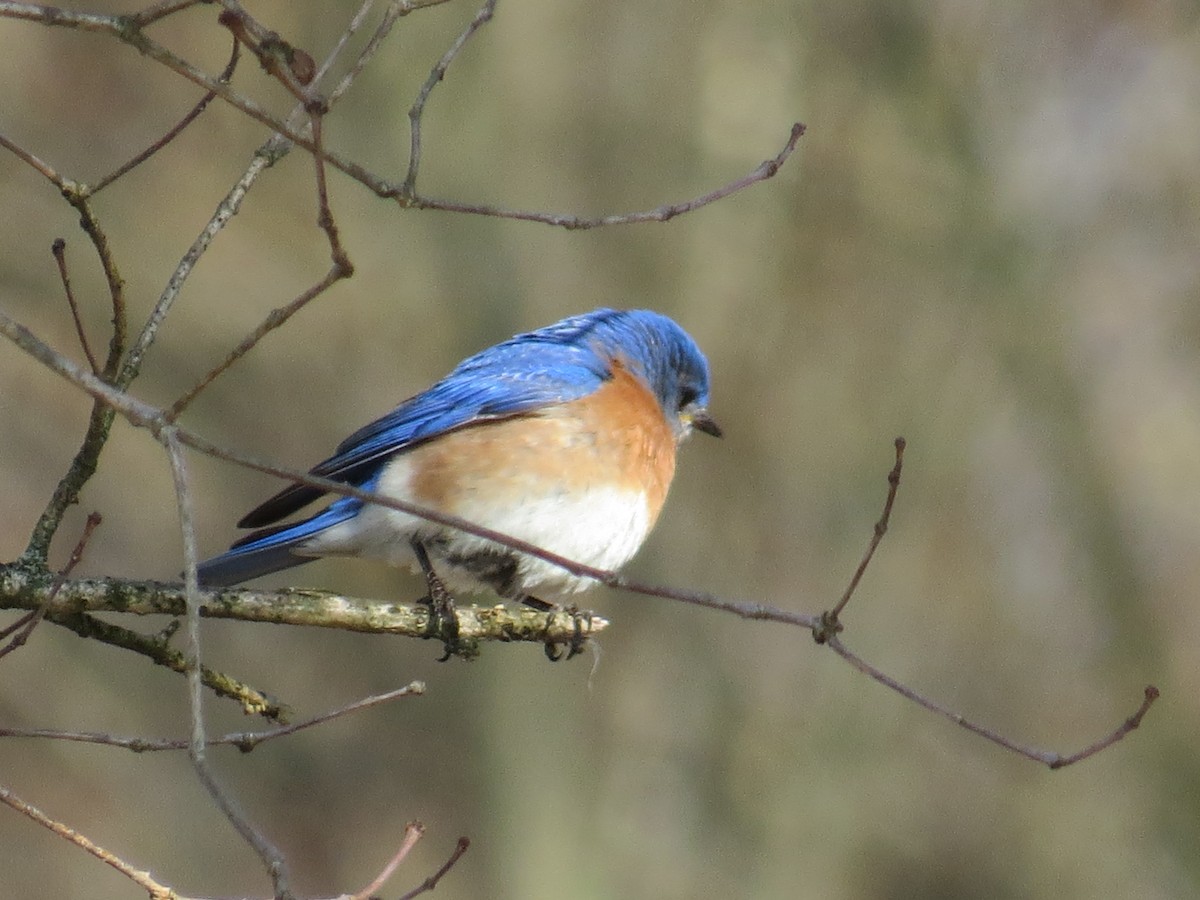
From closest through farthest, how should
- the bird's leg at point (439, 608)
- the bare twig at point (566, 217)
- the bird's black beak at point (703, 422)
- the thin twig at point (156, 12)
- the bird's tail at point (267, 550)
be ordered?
the thin twig at point (156, 12) → the bare twig at point (566, 217) → the bird's leg at point (439, 608) → the bird's tail at point (267, 550) → the bird's black beak at point (703, 422)

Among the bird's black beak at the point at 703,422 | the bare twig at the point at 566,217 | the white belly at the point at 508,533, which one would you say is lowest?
the bare twig at the point at 566,217

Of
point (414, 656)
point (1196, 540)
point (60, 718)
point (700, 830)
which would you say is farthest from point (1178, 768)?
point (60, 718)

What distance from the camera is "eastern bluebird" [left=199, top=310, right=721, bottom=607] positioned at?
3.97m

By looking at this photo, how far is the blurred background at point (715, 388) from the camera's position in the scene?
7.83 m

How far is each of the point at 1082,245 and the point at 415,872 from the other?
5.24 m

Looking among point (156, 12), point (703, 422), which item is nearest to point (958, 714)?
point (156, 12)

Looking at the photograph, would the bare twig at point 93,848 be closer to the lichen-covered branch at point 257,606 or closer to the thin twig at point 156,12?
the lichen-covered branch at point 257,606

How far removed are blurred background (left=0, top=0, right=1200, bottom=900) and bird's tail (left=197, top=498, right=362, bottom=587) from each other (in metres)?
3.74

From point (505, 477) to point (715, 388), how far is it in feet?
14.0

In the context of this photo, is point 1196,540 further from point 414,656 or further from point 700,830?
point 414,656

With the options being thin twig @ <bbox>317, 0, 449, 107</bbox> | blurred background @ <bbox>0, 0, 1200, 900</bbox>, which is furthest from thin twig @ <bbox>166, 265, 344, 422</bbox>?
blurred background @ <bbox>0, 0, 1200, 900</bbox>

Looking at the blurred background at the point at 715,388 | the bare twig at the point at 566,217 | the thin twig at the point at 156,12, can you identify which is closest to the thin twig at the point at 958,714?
the bare twig at the point at 566,217

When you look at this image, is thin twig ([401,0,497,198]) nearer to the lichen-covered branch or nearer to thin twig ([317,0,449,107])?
thin twig ([317,0,449,107])

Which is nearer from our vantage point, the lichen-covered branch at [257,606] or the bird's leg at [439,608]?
the lichen-covered branch at [257,606]
